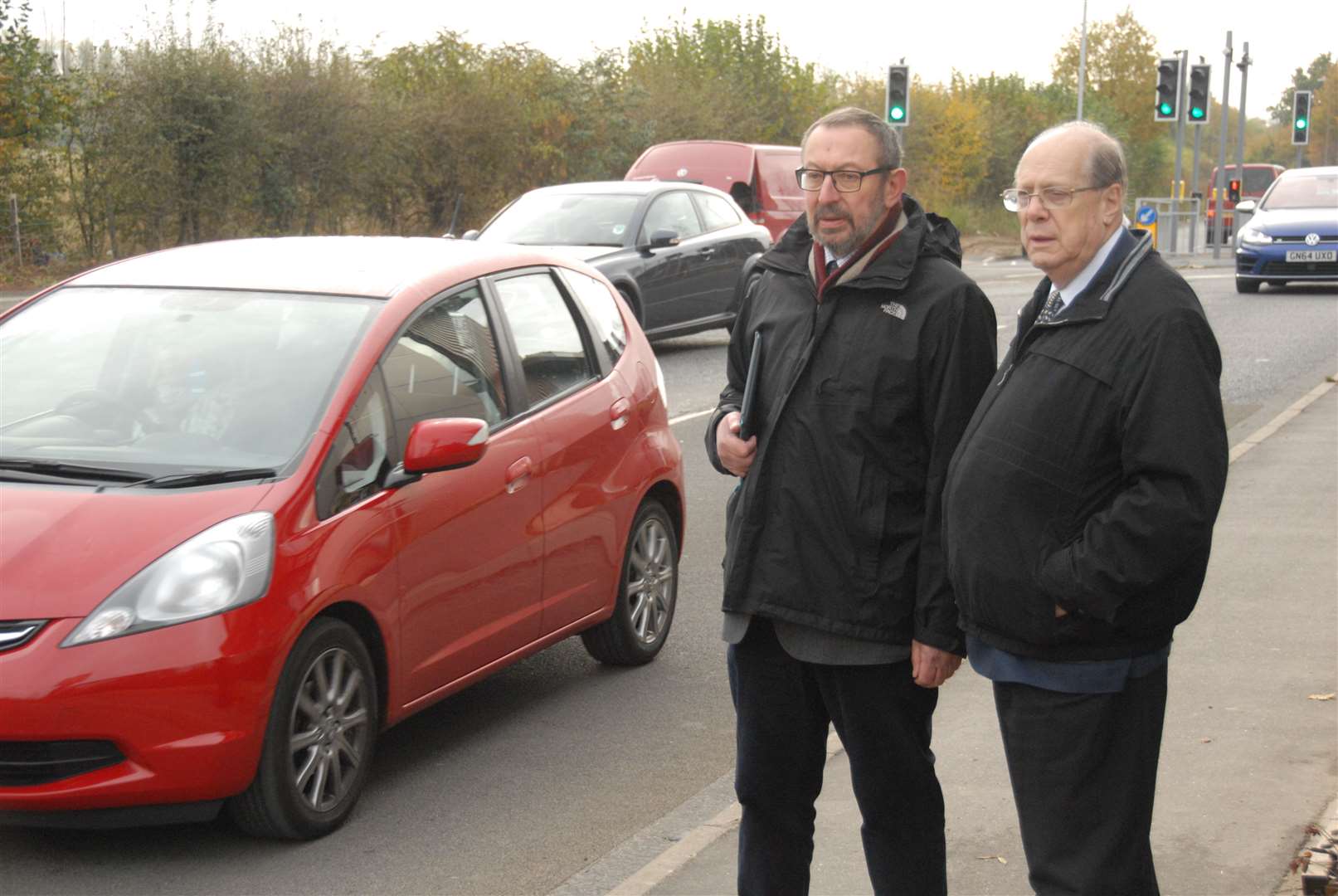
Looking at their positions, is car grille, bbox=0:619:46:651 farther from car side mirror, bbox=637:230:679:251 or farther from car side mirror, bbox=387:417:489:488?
car side mirror, bbox=637:230:679:251

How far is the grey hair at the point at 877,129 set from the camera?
3543 millimetres

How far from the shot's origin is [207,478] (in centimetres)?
478

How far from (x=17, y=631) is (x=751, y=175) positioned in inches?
750

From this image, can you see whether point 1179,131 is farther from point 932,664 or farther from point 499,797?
point 932,664

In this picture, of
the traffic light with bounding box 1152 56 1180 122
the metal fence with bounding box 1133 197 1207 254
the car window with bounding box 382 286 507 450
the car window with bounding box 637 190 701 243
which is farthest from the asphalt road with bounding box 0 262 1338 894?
the metal fence with bounding box 1133 197 1207 254

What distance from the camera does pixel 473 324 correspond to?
5785 mm

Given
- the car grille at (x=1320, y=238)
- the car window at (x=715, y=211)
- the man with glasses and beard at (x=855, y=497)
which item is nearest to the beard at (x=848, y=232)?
the man with glasses and beard at (x=855, y=497)

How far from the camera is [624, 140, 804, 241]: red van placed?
22.7m

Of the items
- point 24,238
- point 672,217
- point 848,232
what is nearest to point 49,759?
point 848,232

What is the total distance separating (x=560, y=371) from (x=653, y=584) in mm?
955

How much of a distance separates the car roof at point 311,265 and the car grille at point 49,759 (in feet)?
5.70

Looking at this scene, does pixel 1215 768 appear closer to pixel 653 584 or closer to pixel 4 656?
pixel 653 584

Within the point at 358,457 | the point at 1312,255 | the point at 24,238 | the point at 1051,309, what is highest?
the point at 1051,309

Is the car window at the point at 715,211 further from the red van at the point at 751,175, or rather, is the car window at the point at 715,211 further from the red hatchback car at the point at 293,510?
the red hatchback car at the point at 293,510
